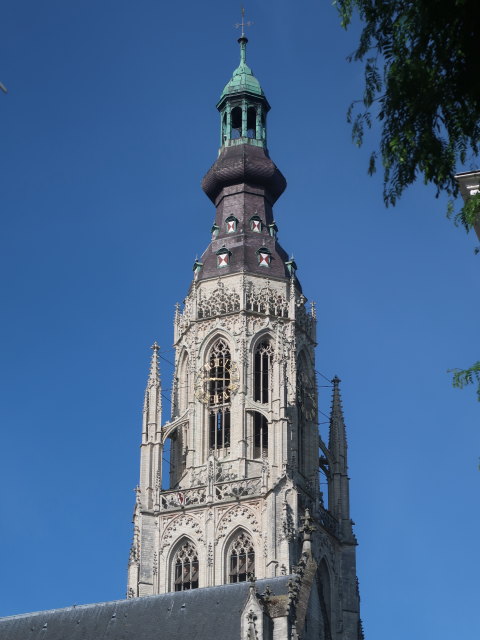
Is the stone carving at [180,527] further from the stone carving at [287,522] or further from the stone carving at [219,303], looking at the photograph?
the stone carving at [219,303]

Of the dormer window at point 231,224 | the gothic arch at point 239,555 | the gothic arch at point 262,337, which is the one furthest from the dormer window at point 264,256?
the gothic arch at point 239,555

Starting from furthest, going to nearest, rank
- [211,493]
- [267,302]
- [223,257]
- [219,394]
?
[223,257] < [267,302] < [219,394] < [211,493]

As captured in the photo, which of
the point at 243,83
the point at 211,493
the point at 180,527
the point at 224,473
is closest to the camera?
the point at 211,493

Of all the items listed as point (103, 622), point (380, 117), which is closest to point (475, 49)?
point (380, 117)

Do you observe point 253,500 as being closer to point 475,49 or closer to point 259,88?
point 259,88

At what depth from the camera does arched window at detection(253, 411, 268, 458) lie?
65875 millimetres

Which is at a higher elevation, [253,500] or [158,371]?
[158,371]

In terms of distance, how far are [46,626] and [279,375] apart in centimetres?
2367

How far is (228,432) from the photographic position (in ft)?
220

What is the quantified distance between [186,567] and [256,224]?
2034cm

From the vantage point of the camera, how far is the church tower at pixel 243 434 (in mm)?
62719

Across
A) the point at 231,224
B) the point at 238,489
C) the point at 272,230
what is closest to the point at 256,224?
the point at 272,230

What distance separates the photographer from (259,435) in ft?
219

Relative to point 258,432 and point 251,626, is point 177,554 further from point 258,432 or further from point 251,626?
point 251,626
